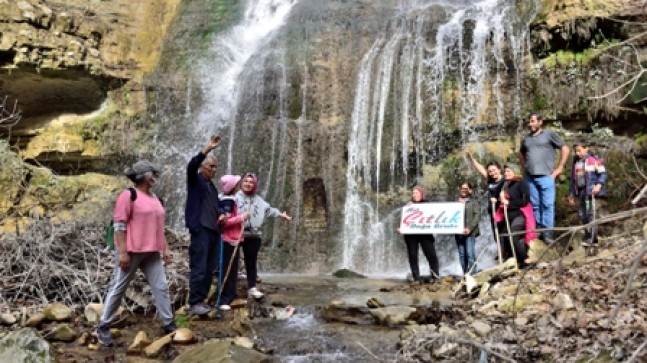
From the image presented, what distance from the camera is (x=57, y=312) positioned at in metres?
5.95

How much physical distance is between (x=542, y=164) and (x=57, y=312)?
6.28 metres

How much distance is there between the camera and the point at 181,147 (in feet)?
50.0

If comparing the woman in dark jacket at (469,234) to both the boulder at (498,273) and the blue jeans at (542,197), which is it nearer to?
the blue jeans at (542,197)

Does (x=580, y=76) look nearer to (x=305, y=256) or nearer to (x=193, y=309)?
(x=305, y=256)

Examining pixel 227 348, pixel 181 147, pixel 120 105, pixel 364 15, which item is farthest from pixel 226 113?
pixel 227 348

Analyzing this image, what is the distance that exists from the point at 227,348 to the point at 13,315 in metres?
2.88

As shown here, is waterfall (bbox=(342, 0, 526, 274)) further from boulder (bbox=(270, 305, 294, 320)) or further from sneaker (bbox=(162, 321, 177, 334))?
sneaker (bbox=(162, 321, 177, 334))

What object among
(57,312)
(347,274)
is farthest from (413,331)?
(347,274)

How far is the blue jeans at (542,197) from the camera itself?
8.16 m

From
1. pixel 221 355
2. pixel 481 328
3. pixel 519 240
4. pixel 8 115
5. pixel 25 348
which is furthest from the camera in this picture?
pixel 8 115

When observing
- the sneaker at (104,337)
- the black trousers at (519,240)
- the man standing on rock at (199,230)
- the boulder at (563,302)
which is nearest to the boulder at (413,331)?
the boulder at (563,302)

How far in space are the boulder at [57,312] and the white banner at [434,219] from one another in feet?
15.5

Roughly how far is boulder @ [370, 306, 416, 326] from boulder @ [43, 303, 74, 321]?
3081 millimetres

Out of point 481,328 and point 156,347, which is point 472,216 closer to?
point 481,328
